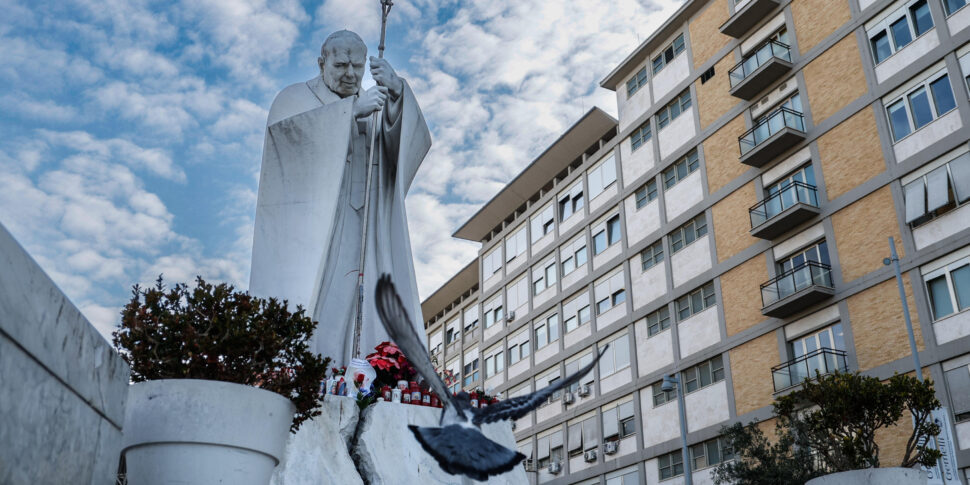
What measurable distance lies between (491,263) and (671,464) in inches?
877

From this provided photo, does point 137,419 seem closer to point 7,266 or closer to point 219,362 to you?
point 219,362

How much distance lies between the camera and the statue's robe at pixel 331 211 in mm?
13305

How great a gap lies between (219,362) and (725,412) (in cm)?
2920

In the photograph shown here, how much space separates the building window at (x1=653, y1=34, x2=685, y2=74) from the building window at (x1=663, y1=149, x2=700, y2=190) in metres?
5.10

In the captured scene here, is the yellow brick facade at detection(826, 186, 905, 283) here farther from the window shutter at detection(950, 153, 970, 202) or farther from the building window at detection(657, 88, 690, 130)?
the building window at detection(657, 88, 690, 130)

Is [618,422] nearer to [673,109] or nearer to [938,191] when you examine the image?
[673,109]

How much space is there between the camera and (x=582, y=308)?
4472 cm

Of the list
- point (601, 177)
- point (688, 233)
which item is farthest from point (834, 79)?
point (601, 177)

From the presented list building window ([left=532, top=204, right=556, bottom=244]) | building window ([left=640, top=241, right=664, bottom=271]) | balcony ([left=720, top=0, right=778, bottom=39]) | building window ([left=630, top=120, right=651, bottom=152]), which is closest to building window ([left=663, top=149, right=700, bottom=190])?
building window ([left=640, top=241, right=664, bottom=271])

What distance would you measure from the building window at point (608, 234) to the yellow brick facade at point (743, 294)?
9.16m

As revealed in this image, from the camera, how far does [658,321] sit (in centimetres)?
3869

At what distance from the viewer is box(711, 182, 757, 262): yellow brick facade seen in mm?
34094

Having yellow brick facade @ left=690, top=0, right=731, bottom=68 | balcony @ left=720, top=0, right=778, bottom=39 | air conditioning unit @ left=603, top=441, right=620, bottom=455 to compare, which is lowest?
air conditioning unit @ left=603, top=441, right=620, bottom=455

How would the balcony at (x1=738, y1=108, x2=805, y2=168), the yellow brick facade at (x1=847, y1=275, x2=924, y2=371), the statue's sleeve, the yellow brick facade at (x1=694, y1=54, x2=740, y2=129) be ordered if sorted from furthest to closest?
the yellow brick facade at (x1=694, y1=54, x2=740, y2=129) → the balcony at (x1=738, y1=108, x2=805, y2=168) → the yellow brick facade at (x1=847, y1=275, x2=924, y2=371) → the statue's sleeve
